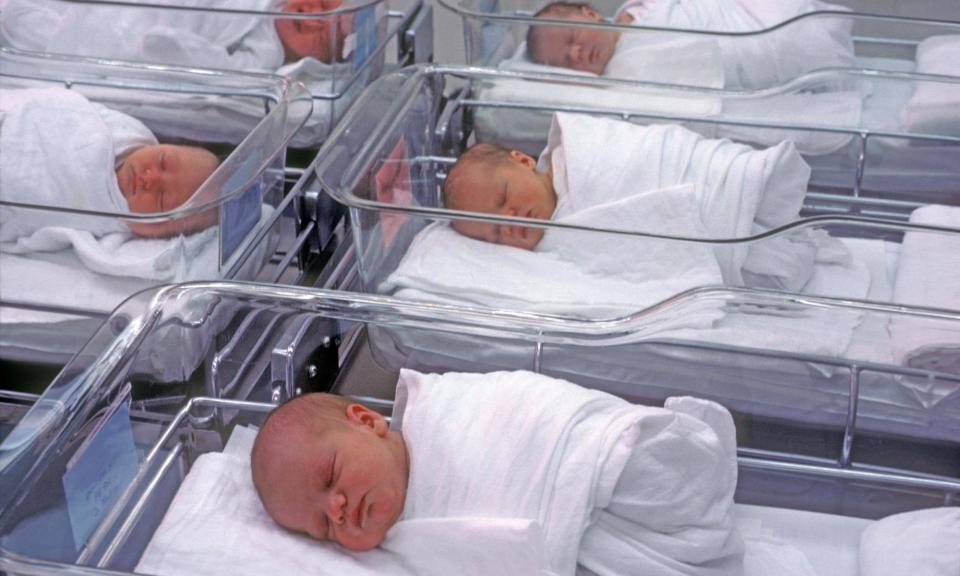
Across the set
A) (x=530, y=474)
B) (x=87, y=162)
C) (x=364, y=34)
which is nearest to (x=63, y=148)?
(x=87, y=162)

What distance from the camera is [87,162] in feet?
3.05

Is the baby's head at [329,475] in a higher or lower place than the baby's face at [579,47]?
lower

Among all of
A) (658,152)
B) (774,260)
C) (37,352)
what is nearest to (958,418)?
(774,260)

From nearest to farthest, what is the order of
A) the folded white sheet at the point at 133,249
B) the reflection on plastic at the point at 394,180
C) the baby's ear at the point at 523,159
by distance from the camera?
1. the folded white sheet at the point at 133,249
2. the reflection on plastic at the point at 394,180
3. the baby's ear at the point at 523,159

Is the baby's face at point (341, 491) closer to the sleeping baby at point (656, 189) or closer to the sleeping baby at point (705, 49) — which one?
the sleeping baby at point (656, 189)

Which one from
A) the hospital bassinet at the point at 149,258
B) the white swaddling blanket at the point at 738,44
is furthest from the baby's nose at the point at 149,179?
the white swaddling blanket at the point at 738,44

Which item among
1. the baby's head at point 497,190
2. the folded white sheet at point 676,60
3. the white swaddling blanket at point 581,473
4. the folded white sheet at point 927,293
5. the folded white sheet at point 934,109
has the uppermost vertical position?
the folded white sheet at point 676,60

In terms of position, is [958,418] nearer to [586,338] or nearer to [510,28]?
[586,338]

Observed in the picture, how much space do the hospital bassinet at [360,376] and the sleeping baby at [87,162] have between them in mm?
200

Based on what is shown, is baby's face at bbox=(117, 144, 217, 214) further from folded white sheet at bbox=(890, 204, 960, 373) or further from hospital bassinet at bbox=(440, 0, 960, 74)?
folded white sheet at bbox=(890, 204, 960, 373)

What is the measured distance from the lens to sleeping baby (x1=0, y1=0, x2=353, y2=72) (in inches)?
42.0

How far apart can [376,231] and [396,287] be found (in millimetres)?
46

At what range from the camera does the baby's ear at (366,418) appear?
69 cm

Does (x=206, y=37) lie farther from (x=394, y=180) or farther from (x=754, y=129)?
(x=754, y=129)
